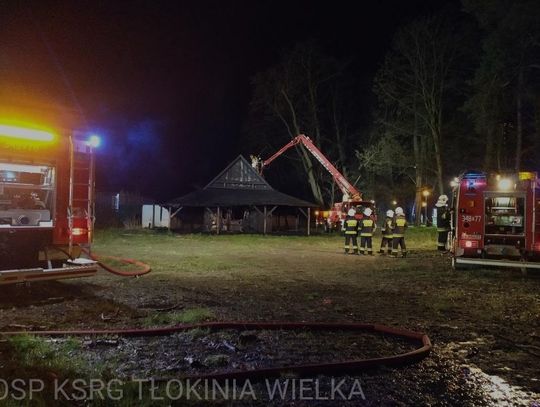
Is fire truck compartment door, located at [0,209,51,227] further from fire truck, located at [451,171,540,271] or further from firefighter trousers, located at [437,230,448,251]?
firefighter trousers, located at [437,230,448,251]

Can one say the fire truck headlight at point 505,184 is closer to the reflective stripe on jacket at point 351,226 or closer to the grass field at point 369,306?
the grass field at point 369,306

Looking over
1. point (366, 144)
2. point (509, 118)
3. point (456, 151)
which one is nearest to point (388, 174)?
point (366, 144)

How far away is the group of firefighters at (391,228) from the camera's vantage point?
50.5 ft

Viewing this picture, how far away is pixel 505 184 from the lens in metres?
11.9

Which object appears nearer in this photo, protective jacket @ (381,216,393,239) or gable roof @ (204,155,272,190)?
protective jacket @ (381,216,393,239)

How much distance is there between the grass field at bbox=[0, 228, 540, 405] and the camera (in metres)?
4.61

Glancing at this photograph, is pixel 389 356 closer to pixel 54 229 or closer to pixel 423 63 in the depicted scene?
pixel 54 229

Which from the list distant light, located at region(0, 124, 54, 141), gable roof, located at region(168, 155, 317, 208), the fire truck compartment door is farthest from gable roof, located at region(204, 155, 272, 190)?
distant light, located at region(0, 124, 54, 141)

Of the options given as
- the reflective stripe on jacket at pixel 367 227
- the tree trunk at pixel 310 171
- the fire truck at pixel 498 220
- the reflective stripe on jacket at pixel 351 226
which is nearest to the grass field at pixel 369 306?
the fire truck at pixel 498 220

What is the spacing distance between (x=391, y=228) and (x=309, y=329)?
34.1 feet

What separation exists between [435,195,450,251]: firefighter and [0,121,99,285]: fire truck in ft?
35.8

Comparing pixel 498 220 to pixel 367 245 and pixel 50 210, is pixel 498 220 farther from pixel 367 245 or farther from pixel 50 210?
pixel 50 210

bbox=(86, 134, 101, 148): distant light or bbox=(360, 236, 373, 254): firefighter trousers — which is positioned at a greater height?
bbox=(86, 134, 101, 148): distant light

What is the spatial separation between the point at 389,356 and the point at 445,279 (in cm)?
662
